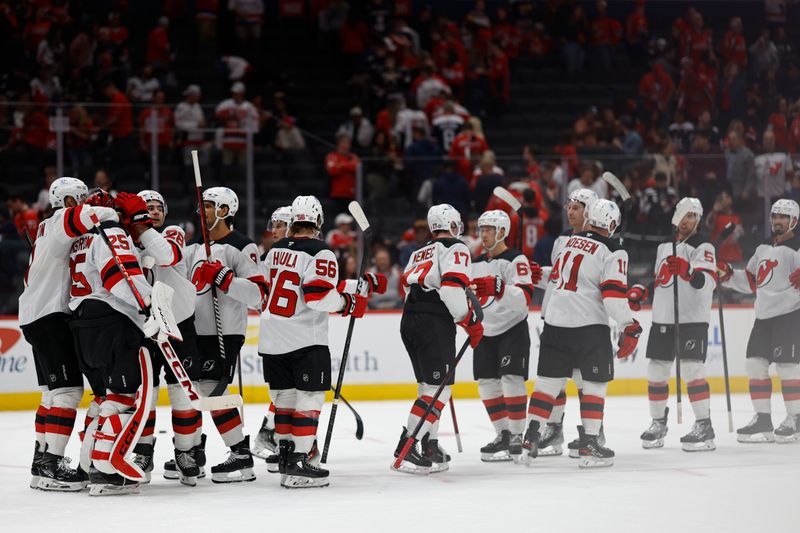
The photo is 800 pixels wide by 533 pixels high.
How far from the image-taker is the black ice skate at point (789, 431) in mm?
7977

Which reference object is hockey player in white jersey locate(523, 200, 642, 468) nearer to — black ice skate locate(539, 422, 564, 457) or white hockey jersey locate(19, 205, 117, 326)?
black ice skate locate(539, 422, 564, 457)

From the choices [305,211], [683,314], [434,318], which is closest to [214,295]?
[305,211]

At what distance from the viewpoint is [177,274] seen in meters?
6.36

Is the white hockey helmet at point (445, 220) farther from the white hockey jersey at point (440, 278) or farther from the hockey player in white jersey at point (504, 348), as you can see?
the hockey player in white jersey at point (504, 348)

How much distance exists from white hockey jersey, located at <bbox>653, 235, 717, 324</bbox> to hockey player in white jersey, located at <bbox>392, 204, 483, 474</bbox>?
5.57 feet

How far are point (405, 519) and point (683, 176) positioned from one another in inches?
279

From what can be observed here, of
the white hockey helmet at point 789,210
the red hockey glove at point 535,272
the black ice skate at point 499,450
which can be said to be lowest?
the black ice skate at point 499,450

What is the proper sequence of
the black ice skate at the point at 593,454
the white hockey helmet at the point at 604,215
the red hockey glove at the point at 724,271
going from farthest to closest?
the red hockey glove at the point at 724,271
the white hockey helmet at the point at 604,215
the black ice skate at the point at 593,454

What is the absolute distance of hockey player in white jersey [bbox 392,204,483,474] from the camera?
659 centimetres

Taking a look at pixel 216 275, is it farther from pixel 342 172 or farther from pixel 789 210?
pixel 342 172

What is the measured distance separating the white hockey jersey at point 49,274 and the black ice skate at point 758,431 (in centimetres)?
453

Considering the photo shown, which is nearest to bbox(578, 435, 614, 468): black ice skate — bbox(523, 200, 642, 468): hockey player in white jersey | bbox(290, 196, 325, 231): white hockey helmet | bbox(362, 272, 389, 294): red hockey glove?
bbox(523, 200, 642, 468): hockey player in white jersey

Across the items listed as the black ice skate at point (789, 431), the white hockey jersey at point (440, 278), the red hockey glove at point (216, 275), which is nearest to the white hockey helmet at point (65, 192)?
the red hockey glove at point (216, 275)

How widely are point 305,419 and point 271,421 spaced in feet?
4.50
